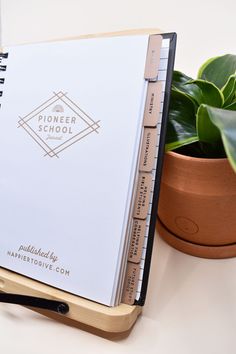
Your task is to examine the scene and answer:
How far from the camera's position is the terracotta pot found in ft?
1.14

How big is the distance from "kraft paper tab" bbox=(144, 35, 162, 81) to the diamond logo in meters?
0.09

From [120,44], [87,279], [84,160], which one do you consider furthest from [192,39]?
[87,279]

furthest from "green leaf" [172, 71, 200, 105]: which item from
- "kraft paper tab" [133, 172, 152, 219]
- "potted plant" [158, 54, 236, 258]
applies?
"kraft paper tab" [133, 172, 152, 219]

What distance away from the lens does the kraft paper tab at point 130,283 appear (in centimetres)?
33

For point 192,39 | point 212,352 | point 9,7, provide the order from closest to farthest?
point 212,352 < point 192,39 < point 9,7

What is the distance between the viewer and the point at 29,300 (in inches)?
13.7

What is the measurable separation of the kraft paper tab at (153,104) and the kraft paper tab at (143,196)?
6 centimetres

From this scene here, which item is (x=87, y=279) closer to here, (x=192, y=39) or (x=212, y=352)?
(x=212, y=352)

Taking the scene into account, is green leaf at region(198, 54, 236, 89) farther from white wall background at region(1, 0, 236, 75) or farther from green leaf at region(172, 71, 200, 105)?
white wall background at region(1, 0, 236, 75)

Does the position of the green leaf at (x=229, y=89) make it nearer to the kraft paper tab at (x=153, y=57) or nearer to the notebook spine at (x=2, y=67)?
the kraft paper tab at (x=153, y=57)

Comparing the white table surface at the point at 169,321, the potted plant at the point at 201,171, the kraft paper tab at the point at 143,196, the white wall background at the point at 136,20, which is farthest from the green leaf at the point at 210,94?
the white wall background at the point at 136,20

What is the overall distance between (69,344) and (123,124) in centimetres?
26

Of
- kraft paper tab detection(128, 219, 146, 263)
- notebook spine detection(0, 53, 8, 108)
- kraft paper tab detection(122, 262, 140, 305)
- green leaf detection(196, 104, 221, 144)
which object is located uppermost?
notebook spine detection(0, 53, 8, 108)

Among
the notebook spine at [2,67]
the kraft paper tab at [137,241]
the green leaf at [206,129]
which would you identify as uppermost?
the notebook spine at [2,67]
